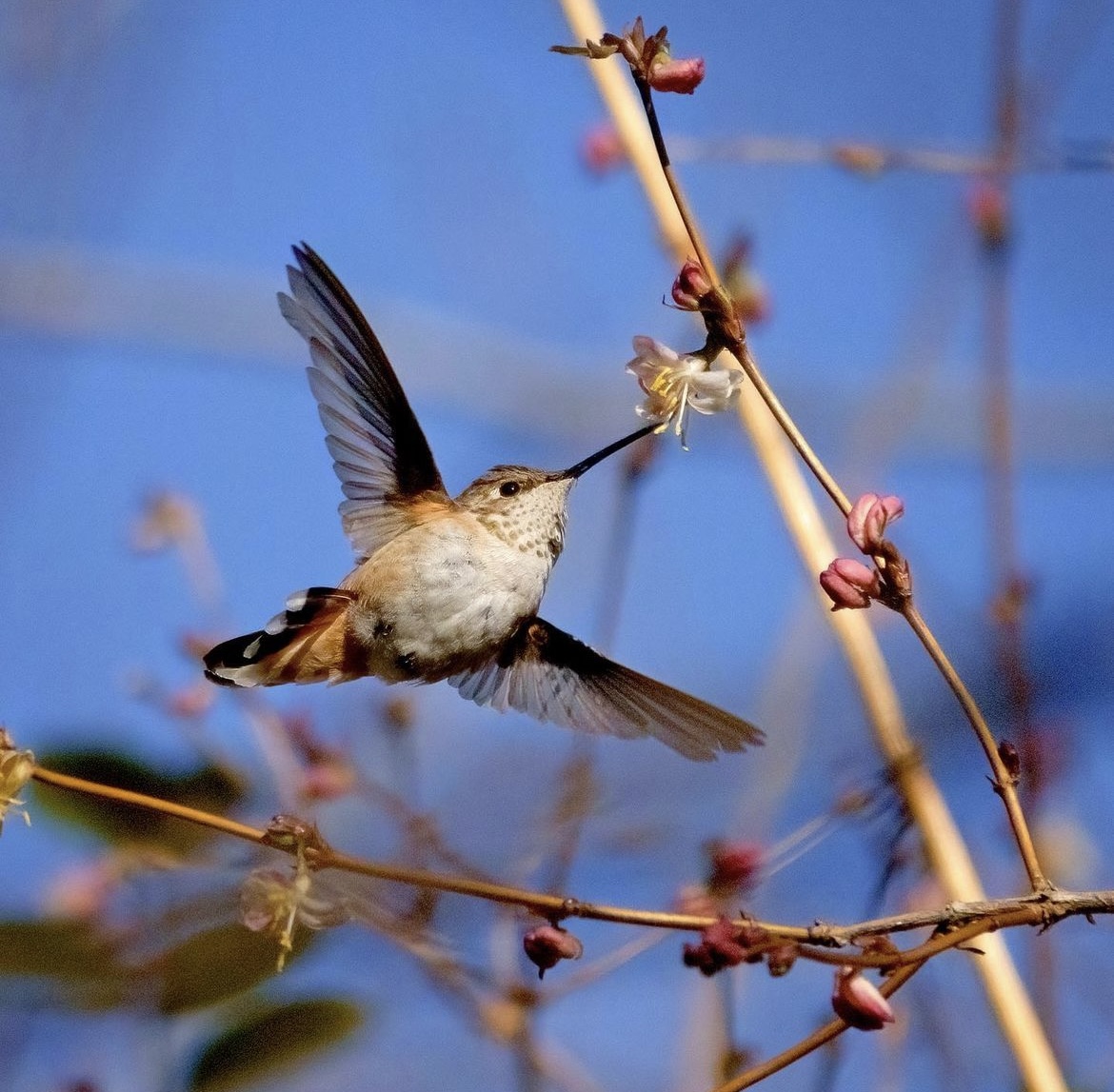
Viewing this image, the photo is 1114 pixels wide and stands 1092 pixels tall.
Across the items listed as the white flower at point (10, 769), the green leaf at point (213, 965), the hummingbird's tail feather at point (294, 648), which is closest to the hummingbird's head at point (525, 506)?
the hummingbird's tail feather at point (294, 648)

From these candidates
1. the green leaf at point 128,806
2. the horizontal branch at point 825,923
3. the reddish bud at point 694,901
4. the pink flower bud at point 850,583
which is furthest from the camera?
the green leaf at point 128,806

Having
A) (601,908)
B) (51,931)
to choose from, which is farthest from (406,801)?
(601,908)

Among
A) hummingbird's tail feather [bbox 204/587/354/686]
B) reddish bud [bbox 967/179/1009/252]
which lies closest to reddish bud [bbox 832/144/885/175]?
reddish bud [bbox 967/179/1009/252]

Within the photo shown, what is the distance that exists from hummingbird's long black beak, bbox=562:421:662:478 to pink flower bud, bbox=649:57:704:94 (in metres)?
0.56

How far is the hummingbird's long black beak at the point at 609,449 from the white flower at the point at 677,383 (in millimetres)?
77

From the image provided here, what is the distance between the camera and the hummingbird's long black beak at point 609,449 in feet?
7.52

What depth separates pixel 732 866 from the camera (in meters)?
2.25

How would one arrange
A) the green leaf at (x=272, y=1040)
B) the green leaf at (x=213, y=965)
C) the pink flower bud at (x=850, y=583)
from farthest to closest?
the green leaf at (x=272, y=1040) → the green leaf at (x=213, y=965) → the pink flower bud at (x=850, y=583)

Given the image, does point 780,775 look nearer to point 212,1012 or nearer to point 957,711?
point 957,711

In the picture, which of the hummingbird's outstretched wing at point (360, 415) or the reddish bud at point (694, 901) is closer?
the reddish bud at point (694, 901)

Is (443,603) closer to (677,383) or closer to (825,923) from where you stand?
(677,383)

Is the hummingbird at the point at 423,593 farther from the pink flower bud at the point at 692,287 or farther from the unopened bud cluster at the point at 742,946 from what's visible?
the unopened bud cluster at the point at 742,946

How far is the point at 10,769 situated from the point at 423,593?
3.04 feet

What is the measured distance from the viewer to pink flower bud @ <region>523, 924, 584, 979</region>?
1.80 m
